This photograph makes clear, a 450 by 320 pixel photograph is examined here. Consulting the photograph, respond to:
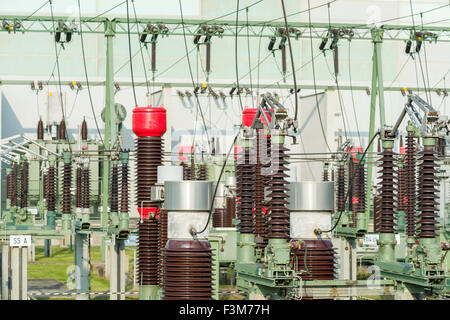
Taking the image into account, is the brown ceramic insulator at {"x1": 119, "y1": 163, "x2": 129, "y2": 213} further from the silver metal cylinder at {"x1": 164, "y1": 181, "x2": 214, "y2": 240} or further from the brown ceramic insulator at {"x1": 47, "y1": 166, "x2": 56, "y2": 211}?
the silver metal cylinder at {"x1": 164, "y1": 181, "x2": 214, "y2": 240}

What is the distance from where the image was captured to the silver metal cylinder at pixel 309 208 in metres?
14.4

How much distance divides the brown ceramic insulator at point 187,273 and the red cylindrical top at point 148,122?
18.2ft

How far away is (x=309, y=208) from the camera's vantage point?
47.4ft

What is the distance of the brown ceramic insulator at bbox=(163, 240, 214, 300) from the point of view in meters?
12.9

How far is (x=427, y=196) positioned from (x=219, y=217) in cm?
1552

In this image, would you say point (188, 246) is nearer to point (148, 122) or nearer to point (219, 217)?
point (148, 122)

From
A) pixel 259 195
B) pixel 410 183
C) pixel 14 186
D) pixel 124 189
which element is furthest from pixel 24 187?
pixel 259 195

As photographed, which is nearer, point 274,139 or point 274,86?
point 274,139

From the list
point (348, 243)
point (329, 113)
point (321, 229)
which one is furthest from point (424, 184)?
point (329, 113)

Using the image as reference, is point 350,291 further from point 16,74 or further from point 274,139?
point 16,74

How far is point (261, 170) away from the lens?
16531 mm

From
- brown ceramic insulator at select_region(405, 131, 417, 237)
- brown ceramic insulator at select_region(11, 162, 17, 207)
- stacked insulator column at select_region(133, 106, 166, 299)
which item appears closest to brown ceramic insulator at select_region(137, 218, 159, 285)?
stacked insulator column at select_region(133, 106, 166, 299)

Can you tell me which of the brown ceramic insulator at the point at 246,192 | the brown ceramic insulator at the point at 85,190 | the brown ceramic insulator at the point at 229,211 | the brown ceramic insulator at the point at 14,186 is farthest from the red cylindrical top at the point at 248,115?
the brown ceramic insulator at the point at 14,186
